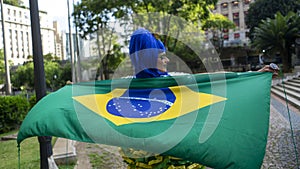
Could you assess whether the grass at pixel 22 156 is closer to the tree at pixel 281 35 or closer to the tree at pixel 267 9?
the tree at pixel 281 35

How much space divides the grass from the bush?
2.02m

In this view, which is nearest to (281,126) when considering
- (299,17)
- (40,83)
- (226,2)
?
(40,83)

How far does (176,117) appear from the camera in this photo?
7.23ft

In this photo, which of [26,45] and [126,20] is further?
[26,45]

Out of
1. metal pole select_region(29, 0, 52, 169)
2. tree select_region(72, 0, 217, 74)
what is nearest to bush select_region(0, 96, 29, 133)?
metal pole select_region(29, 0, 52, 169)

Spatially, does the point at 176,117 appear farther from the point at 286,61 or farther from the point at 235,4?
the point at 235,4

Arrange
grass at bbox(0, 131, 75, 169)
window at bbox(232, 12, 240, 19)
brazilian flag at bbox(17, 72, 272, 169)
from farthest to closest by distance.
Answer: window at bbox(232, 12, 240, 19) < grass at bbox(0, 131, 75, 169) < brazilian flag at bbox(17, 72, 272, 169)

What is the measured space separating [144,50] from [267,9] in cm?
4490

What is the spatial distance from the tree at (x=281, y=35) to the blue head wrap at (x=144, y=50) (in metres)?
23.6

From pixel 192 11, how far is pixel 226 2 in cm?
4269

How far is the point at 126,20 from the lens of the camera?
2084 centimetres

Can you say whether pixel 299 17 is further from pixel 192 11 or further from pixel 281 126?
pixel 281 126

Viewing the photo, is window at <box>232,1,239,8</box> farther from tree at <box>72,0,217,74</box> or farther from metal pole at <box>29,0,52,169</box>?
metal pole at <box>29,0,52,169</box>

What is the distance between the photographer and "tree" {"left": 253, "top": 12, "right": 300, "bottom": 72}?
2352 cm
